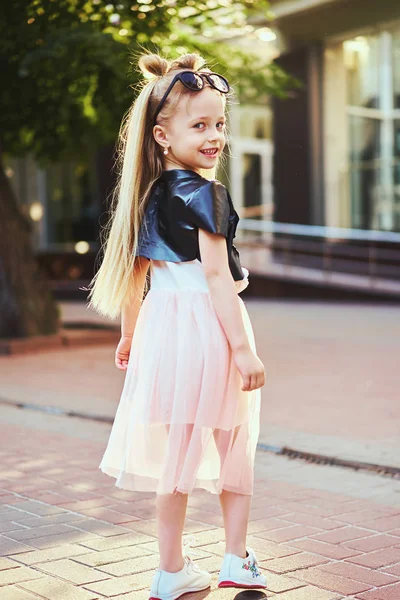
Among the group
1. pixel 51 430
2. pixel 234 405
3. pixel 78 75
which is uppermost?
pixel 78 75

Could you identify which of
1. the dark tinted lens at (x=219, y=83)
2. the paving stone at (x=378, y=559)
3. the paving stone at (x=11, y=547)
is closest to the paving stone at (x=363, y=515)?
→ the paving stone at (x=378, y=559)

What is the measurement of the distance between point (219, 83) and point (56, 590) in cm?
193

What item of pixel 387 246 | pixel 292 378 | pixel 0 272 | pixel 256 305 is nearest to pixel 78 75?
pixel 0 272

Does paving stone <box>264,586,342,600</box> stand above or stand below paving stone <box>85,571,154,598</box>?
below

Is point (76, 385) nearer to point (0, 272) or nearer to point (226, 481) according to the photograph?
point (0, 272)

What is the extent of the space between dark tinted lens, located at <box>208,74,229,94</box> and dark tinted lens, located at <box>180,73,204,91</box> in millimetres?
59

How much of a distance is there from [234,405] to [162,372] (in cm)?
28

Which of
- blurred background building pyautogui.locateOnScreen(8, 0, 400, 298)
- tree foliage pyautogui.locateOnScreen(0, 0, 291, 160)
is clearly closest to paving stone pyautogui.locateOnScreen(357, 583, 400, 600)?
tree foliage pyautogui.locateOnScreen(0, 0, 291, 160)

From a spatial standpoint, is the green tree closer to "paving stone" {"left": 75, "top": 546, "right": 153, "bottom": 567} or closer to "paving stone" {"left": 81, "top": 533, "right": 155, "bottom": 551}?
"paving stone" {"left": 81, "top": 533, "right": 155, "bottom": 551}

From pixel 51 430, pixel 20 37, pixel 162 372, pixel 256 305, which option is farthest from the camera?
pixel 256 305

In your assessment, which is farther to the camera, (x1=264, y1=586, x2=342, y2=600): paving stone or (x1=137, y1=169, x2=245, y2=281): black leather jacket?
(x1=264, y1=586, x2=342, y2=600): paving stone

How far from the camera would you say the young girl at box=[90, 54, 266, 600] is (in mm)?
3447

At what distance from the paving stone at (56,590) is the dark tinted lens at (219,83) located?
1869 millimetres

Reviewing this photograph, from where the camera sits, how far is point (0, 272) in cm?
1259
